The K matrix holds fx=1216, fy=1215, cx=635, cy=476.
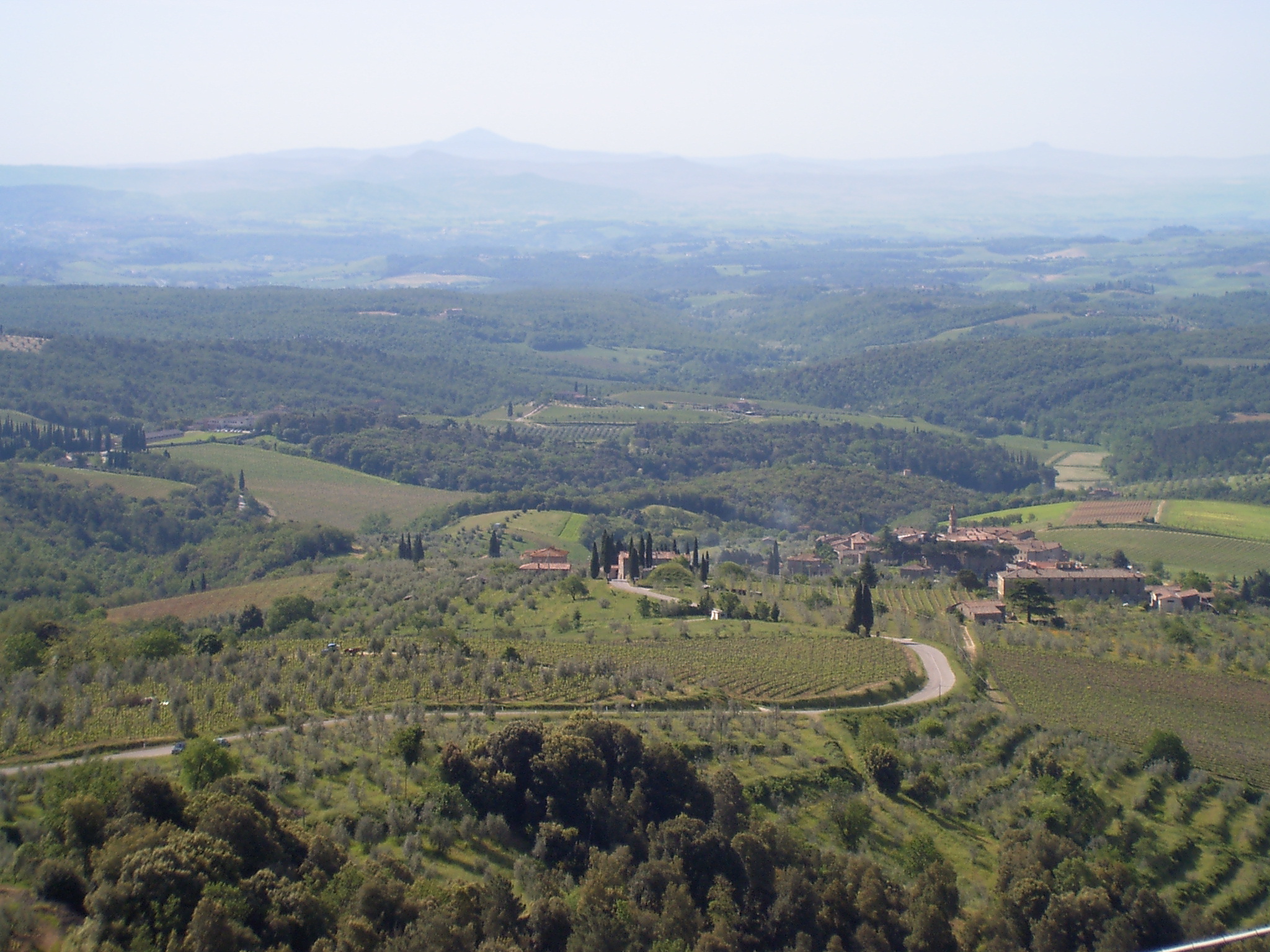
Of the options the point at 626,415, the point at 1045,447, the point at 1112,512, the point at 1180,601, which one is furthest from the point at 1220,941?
the point at 626,415

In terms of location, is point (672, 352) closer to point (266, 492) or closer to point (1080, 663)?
point (266, 492)

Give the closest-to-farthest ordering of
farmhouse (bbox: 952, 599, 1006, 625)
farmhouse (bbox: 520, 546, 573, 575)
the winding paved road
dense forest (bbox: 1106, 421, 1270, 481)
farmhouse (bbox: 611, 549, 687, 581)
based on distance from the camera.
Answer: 1. the winding paved road
2. farmhouse (bbox: 952, 599, 1006, 625)
3. farmhouse (bbox: 520, 546, 573, 575)
4. farmhouse (bbox: 611, 549, 687, 581)
5. dense forest (bbox: 1106, 421, 1270, 481)

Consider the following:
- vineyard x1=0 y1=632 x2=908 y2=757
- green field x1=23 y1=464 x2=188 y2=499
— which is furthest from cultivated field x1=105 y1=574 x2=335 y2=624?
green field x1=23 y1=464 x2=188 y2=499

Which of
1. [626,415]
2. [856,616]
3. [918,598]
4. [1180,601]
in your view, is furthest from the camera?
[626,415]

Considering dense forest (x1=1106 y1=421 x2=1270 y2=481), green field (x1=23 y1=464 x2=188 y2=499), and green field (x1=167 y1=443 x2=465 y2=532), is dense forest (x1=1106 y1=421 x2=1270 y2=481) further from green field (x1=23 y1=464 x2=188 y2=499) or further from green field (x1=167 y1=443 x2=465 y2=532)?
green field (x1=23 y1=464 x2=188 y2=499)

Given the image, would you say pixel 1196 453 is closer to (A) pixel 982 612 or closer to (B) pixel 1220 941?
(A) pixel 982 612
